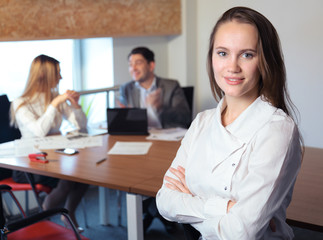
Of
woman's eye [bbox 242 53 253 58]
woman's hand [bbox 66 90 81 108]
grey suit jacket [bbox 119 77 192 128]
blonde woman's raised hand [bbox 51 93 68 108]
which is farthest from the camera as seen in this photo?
grey suit jacket [bbox 119 77 192 128]

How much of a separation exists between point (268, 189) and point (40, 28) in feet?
8.00

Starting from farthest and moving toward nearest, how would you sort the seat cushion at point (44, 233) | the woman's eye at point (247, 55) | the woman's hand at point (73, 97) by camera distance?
the woman's hand at point (73, 97)
the seat cushion at point (44, 233)
the woman's eye at point (247, 55)

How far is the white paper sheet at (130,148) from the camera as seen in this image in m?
2.79

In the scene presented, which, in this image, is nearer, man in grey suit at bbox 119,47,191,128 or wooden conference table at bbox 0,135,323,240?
wooden conference table at bbox 0,135,323,240

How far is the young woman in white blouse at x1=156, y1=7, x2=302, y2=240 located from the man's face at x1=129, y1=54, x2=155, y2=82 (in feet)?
7.38

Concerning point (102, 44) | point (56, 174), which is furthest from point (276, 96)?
point (102, 44)

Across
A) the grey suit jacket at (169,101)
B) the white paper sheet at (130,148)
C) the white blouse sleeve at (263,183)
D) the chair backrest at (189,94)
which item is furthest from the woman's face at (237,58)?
the chair backrest at (189,94)

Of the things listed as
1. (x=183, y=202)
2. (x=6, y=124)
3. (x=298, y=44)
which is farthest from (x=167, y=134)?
(x=298, y=44)

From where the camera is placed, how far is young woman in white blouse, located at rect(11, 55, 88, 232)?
3.08 m

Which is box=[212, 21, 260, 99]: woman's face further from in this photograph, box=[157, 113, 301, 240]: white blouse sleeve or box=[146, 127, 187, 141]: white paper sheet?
box=[146, 127, 187, 141]: white paper sheet

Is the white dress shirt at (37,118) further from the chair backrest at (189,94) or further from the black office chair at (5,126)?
the chair backrest at (189,94)

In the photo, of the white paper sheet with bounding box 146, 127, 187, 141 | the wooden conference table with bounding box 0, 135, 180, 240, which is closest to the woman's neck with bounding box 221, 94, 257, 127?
the wooden conference table with bounding box 0, 135, 180, 240

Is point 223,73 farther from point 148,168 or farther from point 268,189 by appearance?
point 148,168

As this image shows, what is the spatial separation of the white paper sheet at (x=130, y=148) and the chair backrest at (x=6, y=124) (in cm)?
69
